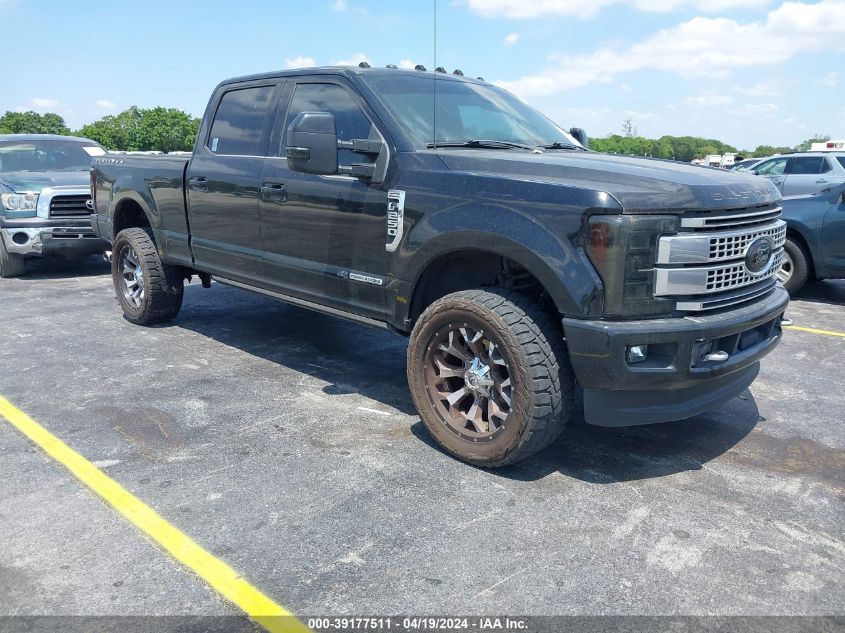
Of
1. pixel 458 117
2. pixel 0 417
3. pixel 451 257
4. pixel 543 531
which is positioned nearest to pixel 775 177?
pixel 458 117

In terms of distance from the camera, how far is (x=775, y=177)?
37.0 ft

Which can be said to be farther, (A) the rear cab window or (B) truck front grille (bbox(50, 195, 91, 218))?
(A) the rear cab window

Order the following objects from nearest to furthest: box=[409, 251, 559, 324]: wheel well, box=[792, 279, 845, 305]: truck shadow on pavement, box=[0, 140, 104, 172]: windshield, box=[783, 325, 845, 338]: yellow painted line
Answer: box=[409, 251, 559, 324]: wheel well → box=[783, 325, 845, 338]: yellow painted line → box=[792, 279, 845, 305]: truck shadow on pavement → box=[0, 140, 104, 172]: windshield

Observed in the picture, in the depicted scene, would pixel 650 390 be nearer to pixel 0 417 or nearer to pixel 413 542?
pixel 413 542

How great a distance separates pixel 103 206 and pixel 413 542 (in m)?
5.34

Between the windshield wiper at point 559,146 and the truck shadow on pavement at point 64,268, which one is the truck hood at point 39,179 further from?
the windshield wiper at point 559,146

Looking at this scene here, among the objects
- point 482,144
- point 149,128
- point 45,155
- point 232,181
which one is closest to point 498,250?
point 482,144

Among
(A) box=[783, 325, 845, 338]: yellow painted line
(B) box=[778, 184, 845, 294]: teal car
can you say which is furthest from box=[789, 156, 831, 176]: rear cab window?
(A) box=[783, 325, 845, 338]: yellow painted line

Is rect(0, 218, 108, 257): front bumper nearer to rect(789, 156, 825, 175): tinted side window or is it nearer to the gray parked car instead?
the gray parked car

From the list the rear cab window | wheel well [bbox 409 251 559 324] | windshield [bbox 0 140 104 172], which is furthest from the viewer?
the rear cab window

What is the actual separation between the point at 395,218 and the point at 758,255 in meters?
1.88

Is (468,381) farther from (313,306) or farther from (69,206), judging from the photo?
(69,206)

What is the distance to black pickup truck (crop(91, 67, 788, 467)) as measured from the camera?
3188 millimetres

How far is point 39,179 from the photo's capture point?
909cm
